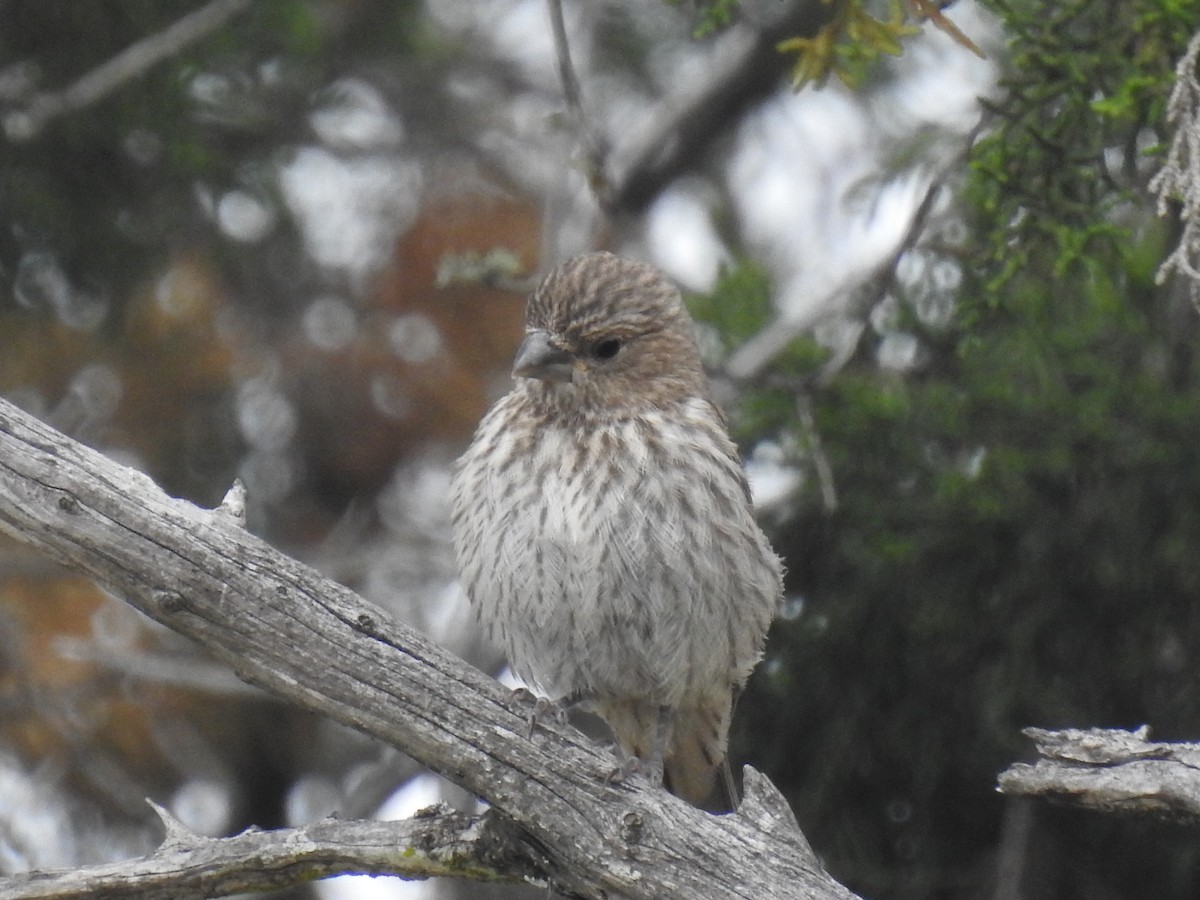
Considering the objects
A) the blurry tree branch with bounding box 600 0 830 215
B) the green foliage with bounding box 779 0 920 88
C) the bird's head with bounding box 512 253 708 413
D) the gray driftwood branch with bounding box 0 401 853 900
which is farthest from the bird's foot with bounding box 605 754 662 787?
the blurry tree branch with bounding box 600 0 830 215

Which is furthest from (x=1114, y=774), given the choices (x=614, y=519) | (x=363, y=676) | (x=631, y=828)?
(x=363, y=676)

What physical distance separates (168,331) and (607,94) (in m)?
2.30

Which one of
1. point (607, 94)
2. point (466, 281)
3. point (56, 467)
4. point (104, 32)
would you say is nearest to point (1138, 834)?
point (466, 281)

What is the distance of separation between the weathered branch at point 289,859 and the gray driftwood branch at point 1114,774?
1.20 m

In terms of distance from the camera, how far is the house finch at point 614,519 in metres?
4.68

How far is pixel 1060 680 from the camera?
5426mm

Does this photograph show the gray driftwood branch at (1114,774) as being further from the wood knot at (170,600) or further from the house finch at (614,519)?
the wood knot at (170,600)

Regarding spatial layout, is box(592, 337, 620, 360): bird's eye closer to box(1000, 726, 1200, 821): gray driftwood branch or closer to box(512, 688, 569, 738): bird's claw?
box(512, 688, 569, 738): bird's claw

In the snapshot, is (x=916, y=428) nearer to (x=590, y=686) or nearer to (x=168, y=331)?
(x=590, y=686)

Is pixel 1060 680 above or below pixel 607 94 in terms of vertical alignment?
below

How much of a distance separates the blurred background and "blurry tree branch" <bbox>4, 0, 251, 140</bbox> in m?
0.02

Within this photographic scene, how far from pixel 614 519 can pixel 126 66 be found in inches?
114

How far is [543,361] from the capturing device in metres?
4.82

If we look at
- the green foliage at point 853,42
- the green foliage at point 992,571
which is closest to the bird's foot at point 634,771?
the green foliage at point 992,571
